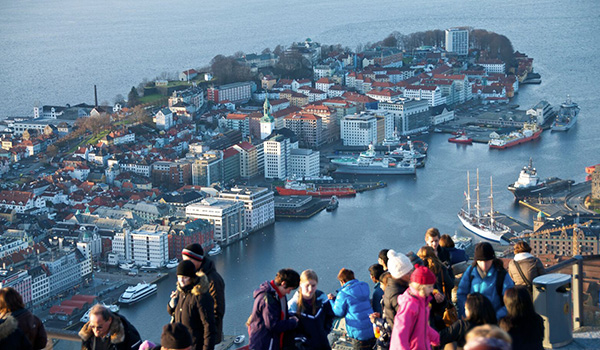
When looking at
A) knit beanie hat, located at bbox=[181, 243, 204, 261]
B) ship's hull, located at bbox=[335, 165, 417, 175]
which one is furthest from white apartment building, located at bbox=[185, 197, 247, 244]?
knit beanie hat, located at bbox=[181, 243, 204, 261]

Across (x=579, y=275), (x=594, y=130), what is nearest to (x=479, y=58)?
(x=594, y=130)

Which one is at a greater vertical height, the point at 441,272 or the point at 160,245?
the point at 441,272

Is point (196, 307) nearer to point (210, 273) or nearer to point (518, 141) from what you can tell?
point (210, 273)

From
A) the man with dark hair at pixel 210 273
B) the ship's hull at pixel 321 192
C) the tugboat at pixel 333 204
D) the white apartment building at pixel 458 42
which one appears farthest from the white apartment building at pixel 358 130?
the man with dark hair at pixel 210 273

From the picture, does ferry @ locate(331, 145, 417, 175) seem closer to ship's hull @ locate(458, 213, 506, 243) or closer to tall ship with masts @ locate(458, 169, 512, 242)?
tall ship with masts @ locate(458, 169, 512, 242)

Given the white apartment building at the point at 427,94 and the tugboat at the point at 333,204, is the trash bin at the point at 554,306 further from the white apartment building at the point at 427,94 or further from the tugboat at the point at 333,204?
the white apartment building at the point at 427,94

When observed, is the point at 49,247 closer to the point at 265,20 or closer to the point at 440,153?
the point at 440,153
